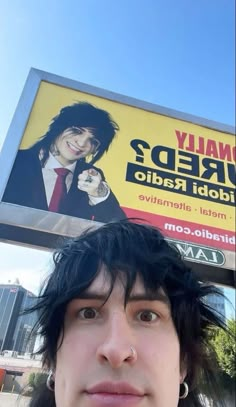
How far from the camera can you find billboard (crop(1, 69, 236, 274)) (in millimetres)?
1082

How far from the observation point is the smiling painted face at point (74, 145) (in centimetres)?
117

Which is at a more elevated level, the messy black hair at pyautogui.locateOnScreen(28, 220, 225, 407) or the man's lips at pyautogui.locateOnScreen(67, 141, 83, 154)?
the man's lips at pyautogui.locateOnScreen(67, 141, 83, 154)

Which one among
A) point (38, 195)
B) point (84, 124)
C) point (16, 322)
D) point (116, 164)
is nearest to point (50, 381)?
point (16, 322)

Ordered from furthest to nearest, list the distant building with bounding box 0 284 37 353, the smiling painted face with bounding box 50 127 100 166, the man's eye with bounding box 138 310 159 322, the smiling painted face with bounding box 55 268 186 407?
the smiling painted face with bounding box 50 127 100 166 < the distant building with bounding box 0 284 37 353 < the man's eye with bounding box 138 310 159 322 < the smiling painted face with bounding box 55 268 186 407

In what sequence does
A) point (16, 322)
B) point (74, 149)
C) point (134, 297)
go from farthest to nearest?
point (74, 149) → point (16, 322) → point (134, 297)

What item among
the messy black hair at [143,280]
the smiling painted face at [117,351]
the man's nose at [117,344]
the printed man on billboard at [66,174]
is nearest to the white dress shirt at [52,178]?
the printed man on billboard at [66,174]

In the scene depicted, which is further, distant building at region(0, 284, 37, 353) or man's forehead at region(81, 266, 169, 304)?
distant building at region(0, 284, 37, 353)

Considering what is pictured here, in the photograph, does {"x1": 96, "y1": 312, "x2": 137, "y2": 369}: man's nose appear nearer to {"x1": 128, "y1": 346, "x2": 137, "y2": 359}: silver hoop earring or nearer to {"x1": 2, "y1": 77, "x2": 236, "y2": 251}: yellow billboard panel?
{"x1": 128, "y1": 346, "x2": 137, "y2": 359}: silver hoop earring

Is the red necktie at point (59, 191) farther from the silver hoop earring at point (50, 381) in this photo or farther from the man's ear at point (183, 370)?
the man's ear at point (183, 370)

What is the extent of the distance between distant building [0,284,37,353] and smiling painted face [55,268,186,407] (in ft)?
0.64

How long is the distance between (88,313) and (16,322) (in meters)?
0.31

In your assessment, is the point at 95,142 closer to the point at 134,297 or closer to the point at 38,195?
the point at 38,195

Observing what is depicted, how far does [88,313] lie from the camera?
0.61m

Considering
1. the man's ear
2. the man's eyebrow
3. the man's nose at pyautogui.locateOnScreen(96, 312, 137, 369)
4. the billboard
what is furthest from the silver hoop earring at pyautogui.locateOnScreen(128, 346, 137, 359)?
the billboard
